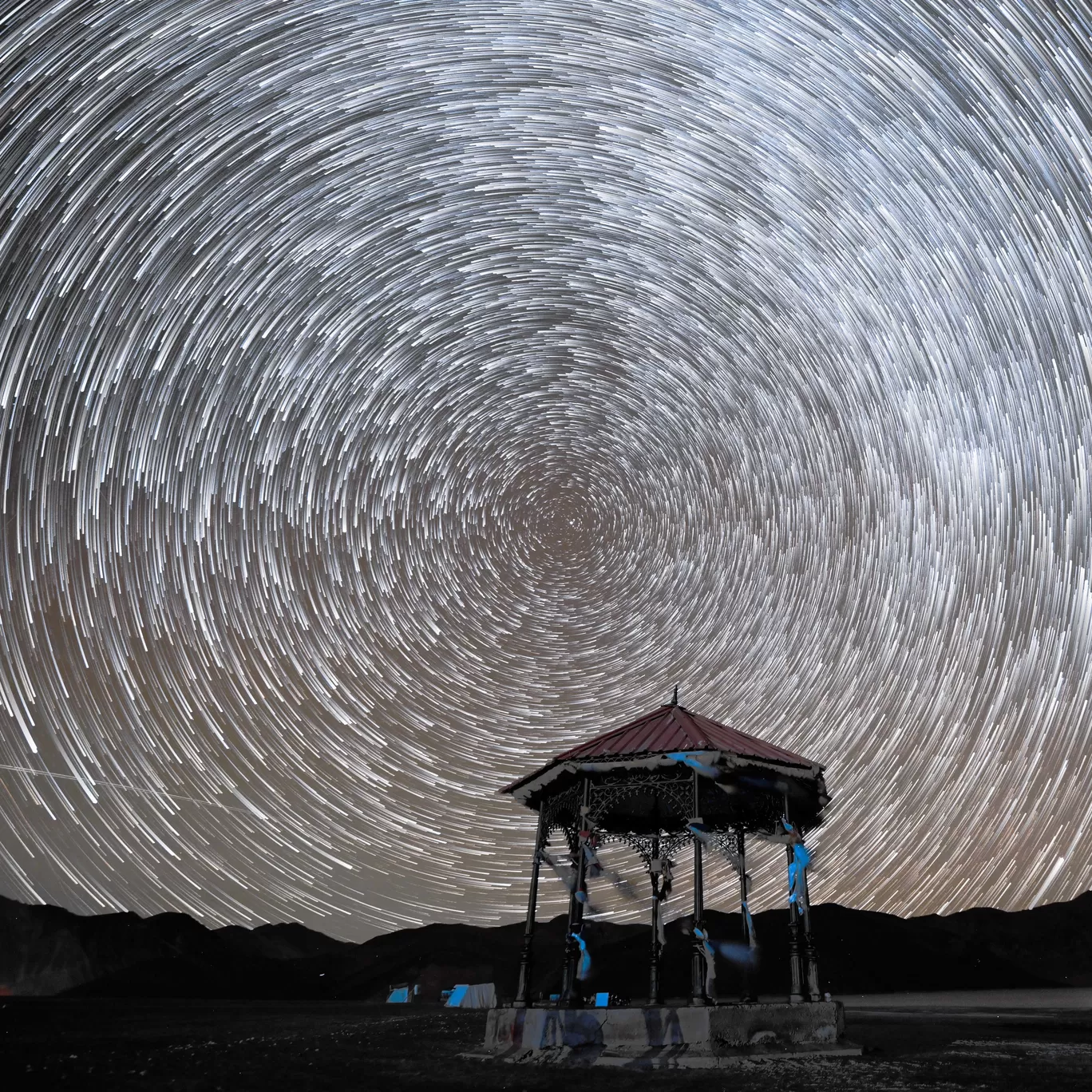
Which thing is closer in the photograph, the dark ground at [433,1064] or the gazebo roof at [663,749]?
the dark ground at [433,1064]

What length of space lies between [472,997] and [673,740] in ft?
157

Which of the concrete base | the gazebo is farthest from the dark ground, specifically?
the gazebo

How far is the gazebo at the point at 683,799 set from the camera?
15320 mm

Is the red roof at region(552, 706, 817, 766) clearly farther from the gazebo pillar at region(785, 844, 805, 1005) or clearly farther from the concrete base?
the concrete base

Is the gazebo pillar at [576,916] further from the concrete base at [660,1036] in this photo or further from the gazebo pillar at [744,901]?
the gazebo pillar at [744,901]

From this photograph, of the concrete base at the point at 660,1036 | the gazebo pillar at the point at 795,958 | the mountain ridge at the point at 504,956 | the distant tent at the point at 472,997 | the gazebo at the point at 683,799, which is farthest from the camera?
the mountain ridge at the point at 504,956

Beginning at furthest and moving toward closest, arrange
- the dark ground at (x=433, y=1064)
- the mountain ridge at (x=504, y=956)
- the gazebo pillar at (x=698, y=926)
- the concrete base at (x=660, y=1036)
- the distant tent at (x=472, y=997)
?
the mountain ridge at (x=504, y=956)
the distant tent at (x=472, y=997)
the gazebo pillar at (x=698, y=926)
the concrete base at (x=660, y=1036)
the dark ground at (x=433, y=1064)

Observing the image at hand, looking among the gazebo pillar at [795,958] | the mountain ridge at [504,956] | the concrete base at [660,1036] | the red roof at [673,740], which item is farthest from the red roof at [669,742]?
the mountain ridge at [504,956]

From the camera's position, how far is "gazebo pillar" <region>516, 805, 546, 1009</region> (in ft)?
52.3

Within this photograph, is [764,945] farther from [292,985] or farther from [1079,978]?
[292,985]

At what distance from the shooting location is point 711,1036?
13.4 m

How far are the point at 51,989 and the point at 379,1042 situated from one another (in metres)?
108

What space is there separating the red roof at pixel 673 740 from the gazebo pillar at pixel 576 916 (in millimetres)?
747

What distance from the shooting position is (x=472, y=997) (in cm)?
A: 5650
